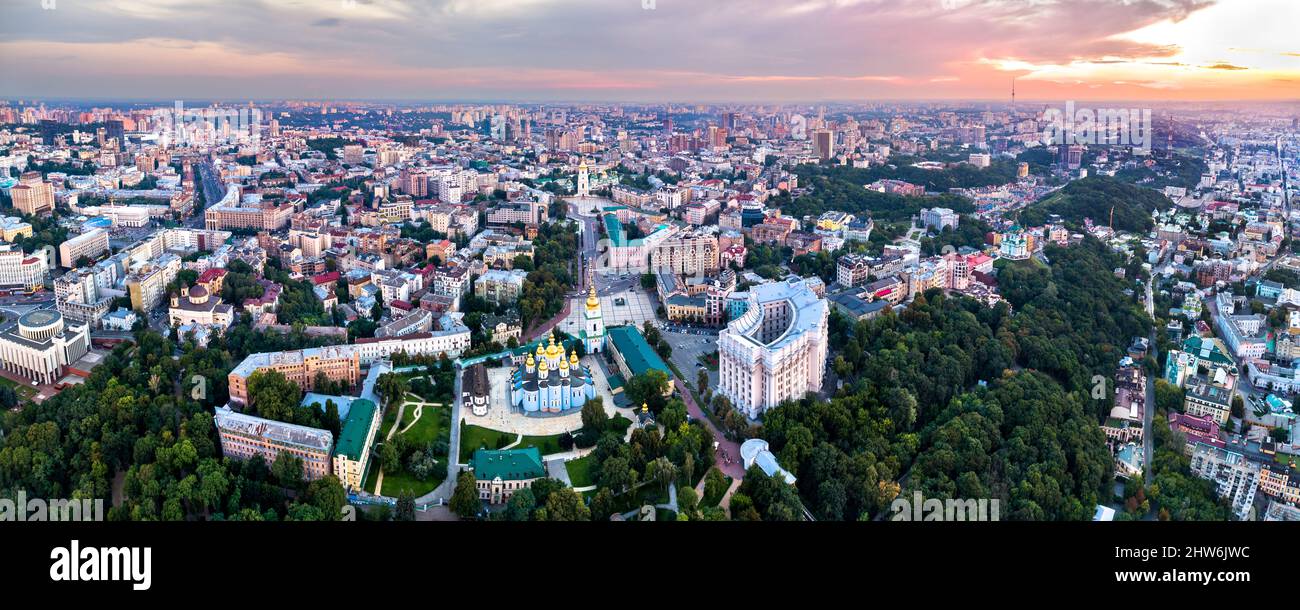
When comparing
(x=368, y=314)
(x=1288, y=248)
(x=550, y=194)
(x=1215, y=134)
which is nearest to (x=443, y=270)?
(x=368, y=314)

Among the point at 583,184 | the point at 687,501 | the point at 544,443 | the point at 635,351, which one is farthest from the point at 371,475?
the point at 583,184

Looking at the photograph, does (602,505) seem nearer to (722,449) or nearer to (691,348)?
(722,449)

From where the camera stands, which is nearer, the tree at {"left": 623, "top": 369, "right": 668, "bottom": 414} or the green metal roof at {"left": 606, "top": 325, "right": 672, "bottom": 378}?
the tree at {"left": 623, "top": 369, "right": 668, "bottom": 414}

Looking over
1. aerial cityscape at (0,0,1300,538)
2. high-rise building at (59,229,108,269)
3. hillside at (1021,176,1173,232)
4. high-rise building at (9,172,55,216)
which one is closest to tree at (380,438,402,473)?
aerial cityscape at (0,0,1300,538)

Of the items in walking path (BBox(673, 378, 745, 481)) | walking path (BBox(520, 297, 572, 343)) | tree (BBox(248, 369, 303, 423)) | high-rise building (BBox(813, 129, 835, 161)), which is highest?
high-rise building (BBox(813, 129, 835, 161))

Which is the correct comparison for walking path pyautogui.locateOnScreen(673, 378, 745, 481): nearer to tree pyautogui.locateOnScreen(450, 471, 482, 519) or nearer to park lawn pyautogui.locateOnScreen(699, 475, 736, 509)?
park lawn pyautogui.locateOnScreen(699, 475, 736, 509)

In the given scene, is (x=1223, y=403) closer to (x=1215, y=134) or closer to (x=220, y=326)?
(x=220, y=326)
